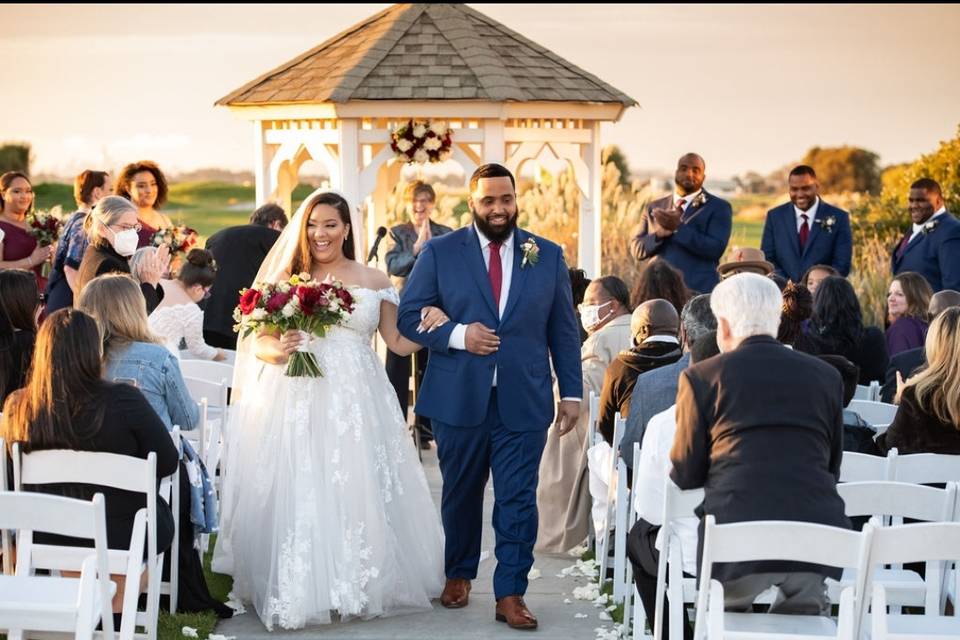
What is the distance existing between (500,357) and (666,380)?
793mm

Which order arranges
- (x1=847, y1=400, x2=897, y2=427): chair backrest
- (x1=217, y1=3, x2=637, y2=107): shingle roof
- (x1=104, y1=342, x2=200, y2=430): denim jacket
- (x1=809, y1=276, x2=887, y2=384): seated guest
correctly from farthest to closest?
(x1=217, y1=3, x2=637, y2=107): shingle roof, (x1=809, y1=276, x2=887, y2=384): seated guest, (x1=847, y1=400, x2=897, y2=427): chair backrest, (x1=104, y1=342, x2=200, y2=430): denim jacket

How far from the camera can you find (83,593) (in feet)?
14.1

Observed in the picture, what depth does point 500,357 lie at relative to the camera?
19.6 feet

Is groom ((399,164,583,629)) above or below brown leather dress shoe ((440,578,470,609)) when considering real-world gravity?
above

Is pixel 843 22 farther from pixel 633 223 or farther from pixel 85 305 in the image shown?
pixel 85 305

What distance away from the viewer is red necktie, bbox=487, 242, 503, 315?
607 cm

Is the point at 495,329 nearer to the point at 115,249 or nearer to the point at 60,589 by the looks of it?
the point at 60,589

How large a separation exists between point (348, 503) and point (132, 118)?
2132 cm

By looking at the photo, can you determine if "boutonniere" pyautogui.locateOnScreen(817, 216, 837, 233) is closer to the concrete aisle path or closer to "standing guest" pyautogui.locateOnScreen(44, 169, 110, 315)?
the concrete aisle path

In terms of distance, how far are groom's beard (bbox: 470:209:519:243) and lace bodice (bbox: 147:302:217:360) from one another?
2.77 meters

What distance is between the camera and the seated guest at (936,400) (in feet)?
18.1

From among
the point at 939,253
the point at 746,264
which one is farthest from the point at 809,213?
the point at 746,264

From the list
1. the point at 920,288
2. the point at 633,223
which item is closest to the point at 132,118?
the point at 633,223

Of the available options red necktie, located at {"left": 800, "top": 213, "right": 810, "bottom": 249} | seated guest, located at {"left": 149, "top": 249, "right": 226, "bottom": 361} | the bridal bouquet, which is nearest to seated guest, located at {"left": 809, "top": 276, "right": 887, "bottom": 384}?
the bridal bouquet
